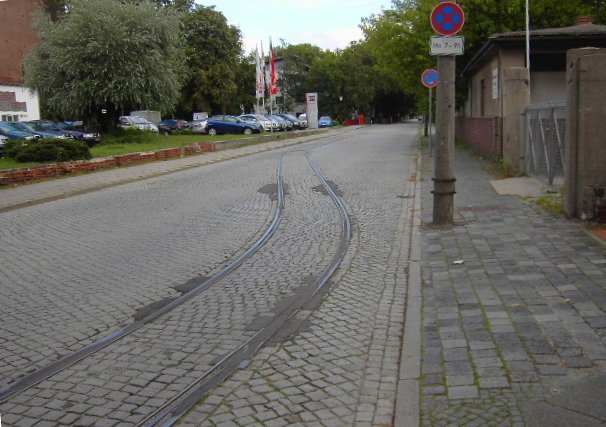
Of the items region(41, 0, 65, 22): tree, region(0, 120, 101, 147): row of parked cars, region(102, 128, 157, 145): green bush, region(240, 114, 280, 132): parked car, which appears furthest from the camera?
region(41, 0, 65, 22): tree

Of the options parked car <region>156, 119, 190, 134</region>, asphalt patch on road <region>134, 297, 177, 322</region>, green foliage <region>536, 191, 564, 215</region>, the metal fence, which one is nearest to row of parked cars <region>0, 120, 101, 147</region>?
parked car <region>156, 119, 190, 134</region>

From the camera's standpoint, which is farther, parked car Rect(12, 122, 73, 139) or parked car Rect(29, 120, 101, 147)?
parked car Rect(29, 120, 101, 147)

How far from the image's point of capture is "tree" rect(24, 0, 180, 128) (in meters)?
28.5

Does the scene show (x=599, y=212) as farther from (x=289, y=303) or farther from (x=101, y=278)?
(x=101, y=278)

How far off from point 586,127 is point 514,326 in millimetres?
5048

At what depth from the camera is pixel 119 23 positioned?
28.8 meters

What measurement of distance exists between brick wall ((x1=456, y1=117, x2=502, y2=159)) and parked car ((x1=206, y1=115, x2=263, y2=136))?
62.8ft

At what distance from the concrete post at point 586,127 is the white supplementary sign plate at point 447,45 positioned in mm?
1607

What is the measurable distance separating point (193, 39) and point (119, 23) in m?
33.2

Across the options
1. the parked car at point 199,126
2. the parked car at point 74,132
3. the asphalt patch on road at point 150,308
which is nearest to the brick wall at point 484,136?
the asphalt patch on road at point 150,308

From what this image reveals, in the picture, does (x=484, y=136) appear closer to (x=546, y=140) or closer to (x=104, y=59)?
(x=546, y=140)

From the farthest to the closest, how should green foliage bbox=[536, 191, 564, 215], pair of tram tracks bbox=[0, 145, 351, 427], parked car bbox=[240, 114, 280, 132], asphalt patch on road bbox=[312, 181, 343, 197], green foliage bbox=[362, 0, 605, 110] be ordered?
parked car bbox=[240, 114, 280, 132] → green foliage bbox=[362, 0, 605, 110] → asphalt patch on road bbox=[312, 181, 343, 197] → green foliage bbox=[536, 191, 564, 215] → pair of tram tracks bbox=[0, 145, 351, 427]

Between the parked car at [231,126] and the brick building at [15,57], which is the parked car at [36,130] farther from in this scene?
the brick building at [15,57]

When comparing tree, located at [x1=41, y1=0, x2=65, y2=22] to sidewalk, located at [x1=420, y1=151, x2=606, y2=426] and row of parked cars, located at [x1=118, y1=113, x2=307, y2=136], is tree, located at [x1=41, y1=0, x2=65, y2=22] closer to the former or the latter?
row of parked cars, located at [x1=118, y1=113, x2=307, y2=136]
